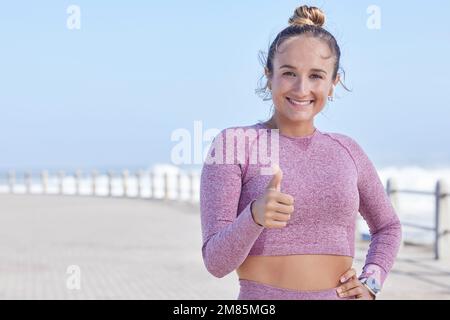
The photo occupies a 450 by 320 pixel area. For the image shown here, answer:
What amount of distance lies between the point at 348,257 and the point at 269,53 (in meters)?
0.58

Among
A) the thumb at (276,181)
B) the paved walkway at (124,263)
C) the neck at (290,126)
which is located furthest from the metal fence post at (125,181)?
the thumb at (276,181)

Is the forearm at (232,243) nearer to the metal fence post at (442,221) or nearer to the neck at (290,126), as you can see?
the neck at (290,126)

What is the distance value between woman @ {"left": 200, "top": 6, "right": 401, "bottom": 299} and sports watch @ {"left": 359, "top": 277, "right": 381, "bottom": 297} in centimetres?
2

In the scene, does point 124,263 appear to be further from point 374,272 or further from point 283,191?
point 283,191

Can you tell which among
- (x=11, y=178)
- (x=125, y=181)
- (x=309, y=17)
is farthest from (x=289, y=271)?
(x=11, y=178)

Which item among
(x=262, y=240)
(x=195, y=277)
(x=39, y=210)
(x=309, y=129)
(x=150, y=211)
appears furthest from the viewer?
(x=39, y=210)

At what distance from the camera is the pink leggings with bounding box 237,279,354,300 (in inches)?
84.7

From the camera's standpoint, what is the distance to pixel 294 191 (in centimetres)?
215

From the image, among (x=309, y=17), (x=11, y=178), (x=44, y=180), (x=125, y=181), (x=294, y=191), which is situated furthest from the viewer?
(x=11, y=178)

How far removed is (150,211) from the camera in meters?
24.0

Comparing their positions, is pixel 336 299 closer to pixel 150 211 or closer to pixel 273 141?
pixel 273 141

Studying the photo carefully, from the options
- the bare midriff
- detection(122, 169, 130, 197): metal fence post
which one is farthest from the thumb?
detection(122, 169, 130, 197): metal fence post

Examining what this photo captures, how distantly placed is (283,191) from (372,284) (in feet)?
1.51
